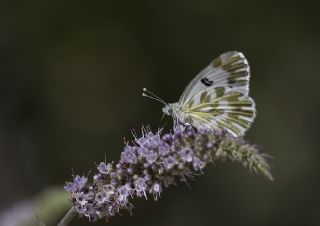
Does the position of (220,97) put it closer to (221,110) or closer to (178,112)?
(221,110)

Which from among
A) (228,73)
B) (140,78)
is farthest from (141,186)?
(140,78)

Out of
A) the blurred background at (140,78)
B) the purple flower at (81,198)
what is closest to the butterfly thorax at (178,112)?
the purple flower at (81,198)

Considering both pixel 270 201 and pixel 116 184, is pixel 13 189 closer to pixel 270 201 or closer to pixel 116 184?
pixel 270 201

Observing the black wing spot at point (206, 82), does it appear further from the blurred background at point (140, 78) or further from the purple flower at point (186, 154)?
the blurred background at point (140, 78)

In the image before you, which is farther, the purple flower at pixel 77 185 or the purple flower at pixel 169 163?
the purple flower at pixel 77 185

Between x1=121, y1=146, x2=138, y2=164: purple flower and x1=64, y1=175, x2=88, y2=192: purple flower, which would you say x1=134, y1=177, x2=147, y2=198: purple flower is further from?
x1=64, y1=175, x2=88, y2=192: purple flower
